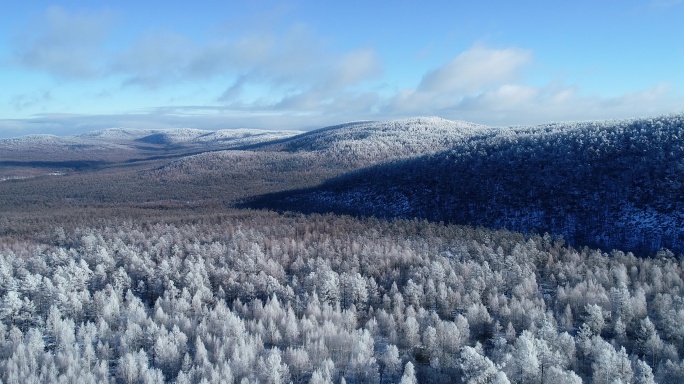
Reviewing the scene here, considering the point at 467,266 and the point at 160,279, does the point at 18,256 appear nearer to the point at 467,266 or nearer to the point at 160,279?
the point at 160,279

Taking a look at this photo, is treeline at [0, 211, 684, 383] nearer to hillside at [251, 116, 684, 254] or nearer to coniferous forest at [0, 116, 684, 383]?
coniferous forest at [0, 116, 684, 383]

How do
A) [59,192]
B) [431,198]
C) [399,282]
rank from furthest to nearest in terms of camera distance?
[59,192]
[431,198]
[399,282]

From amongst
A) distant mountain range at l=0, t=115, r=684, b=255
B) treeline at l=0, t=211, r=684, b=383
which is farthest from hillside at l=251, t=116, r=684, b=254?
treeline at l=0, t=211, r=684, b=383

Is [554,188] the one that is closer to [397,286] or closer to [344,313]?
[397,286]

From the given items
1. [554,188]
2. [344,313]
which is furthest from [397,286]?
[554,188]

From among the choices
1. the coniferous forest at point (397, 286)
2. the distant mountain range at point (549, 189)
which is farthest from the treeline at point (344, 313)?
the distant mountain range at point (549, 189)

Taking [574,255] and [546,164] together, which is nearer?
[574,255]

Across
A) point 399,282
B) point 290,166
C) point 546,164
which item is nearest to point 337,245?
point 399,282
